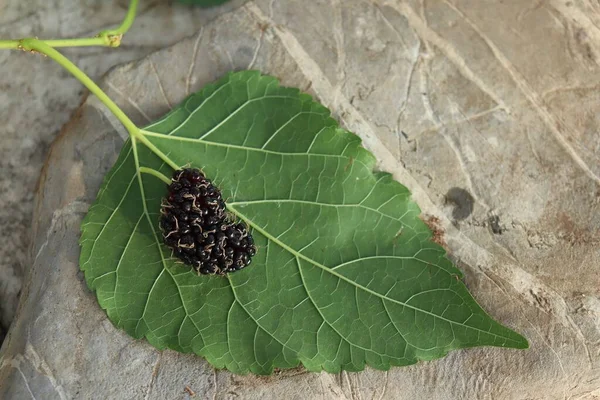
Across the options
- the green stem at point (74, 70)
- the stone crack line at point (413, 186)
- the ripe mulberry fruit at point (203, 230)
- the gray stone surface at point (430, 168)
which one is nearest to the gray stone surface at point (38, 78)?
the gray stone surface at point (430, 168)

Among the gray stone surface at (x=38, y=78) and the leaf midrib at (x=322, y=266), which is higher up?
the gray stone surface at (x=38, y=78)

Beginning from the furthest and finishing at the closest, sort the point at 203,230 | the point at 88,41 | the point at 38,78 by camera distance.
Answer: the point at 38,78, the point at 88,41, the point at 203,230

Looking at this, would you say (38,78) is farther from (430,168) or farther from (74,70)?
(430,168)

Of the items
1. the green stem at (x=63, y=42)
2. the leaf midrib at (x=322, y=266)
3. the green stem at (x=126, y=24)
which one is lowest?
the leaf midrib at (x=322, y=266)

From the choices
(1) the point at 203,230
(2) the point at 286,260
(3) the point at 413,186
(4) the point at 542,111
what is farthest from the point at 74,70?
(4) the point at 542,111

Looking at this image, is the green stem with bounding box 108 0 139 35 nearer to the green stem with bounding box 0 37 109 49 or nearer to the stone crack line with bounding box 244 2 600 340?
the green stem with bounding box 0 37 109 49

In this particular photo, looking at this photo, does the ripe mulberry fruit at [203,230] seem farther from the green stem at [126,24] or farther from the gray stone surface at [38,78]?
the gray stone surface at [38,78]
